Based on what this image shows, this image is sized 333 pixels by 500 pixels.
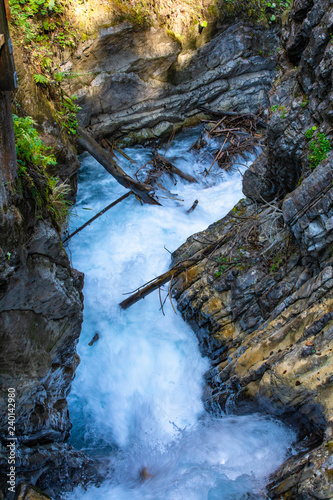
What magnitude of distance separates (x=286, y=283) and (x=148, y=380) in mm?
2697

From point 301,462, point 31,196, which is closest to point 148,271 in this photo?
point 31,196

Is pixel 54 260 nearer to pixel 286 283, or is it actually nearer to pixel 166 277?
pixel 166 277

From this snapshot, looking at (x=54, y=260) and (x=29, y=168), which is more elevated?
(x=29, y=168)

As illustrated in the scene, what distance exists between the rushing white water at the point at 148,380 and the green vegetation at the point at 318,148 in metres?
3.15

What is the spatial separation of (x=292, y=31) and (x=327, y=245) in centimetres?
297

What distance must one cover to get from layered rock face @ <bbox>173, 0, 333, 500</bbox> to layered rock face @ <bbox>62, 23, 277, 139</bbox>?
4.36 metres

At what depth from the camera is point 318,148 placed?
413 centimetres

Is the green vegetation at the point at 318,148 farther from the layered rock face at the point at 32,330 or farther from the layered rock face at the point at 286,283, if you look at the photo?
the layered rock face at the point at 32,330

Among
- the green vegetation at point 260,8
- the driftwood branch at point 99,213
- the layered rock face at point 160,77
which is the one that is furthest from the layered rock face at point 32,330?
the green vegetation at point 260,8

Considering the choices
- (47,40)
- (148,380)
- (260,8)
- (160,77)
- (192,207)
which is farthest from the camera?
(260,8)

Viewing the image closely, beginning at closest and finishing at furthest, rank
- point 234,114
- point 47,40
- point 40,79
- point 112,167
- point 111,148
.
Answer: point 40,79, point 47,40, point 112,167, point 111,148, point 234,114

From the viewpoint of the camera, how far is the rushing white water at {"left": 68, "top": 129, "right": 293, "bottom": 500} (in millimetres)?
4281

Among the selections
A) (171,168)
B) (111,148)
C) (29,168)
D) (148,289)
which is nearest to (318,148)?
(29,168)

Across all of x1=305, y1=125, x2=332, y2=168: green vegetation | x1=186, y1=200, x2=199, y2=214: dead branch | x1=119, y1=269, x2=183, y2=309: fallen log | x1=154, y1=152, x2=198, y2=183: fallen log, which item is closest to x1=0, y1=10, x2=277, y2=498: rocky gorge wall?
x1=154, y1=152, x2=198, y2=183: fallen log
